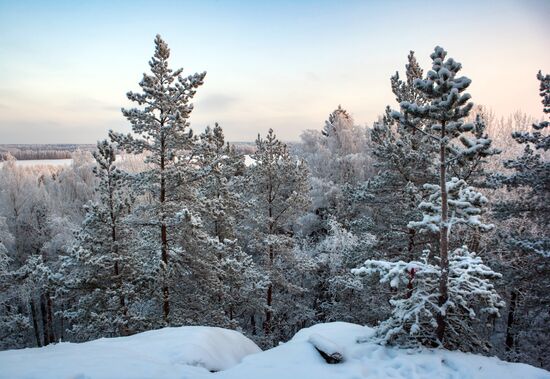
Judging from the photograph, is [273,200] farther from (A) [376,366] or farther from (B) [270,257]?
(A) [376,366]

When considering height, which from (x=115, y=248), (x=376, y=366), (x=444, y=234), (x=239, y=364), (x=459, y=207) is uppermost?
(x=459, y=207)

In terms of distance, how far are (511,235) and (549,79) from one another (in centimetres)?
467

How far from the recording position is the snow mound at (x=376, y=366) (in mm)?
5891

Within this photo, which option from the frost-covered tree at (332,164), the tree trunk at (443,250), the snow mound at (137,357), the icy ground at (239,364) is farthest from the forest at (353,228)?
the frost-covered tree at (332,164)

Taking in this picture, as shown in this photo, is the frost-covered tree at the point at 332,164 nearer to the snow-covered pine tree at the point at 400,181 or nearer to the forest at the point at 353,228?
the forest at the point at 353,228

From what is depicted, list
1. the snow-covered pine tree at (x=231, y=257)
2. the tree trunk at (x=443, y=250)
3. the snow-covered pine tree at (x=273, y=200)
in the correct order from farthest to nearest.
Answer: the snow-covered pine tree at (x=273, y=200)
the snow-covered pine tree at (x=231, y=257)
the tree trunk at (x=443, y=250)

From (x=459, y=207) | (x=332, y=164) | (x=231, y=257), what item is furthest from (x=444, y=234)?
(x=332, y=164)

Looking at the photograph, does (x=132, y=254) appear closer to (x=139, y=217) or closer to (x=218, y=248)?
(x=139, y=217)

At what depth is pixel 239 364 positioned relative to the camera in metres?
6.66

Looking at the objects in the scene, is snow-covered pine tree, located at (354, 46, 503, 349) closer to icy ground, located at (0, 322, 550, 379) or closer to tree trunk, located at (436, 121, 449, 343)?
tree trunk, located at (436, 121, 449, 343)

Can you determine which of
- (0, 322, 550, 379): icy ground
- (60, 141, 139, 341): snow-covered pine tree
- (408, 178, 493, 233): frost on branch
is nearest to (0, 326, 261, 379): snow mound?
(0, 322, 550, 379): icy ground

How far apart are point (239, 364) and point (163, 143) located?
7.35 m

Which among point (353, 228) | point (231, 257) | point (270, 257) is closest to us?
point (353, 228)

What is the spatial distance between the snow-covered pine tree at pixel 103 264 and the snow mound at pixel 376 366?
621 cm
